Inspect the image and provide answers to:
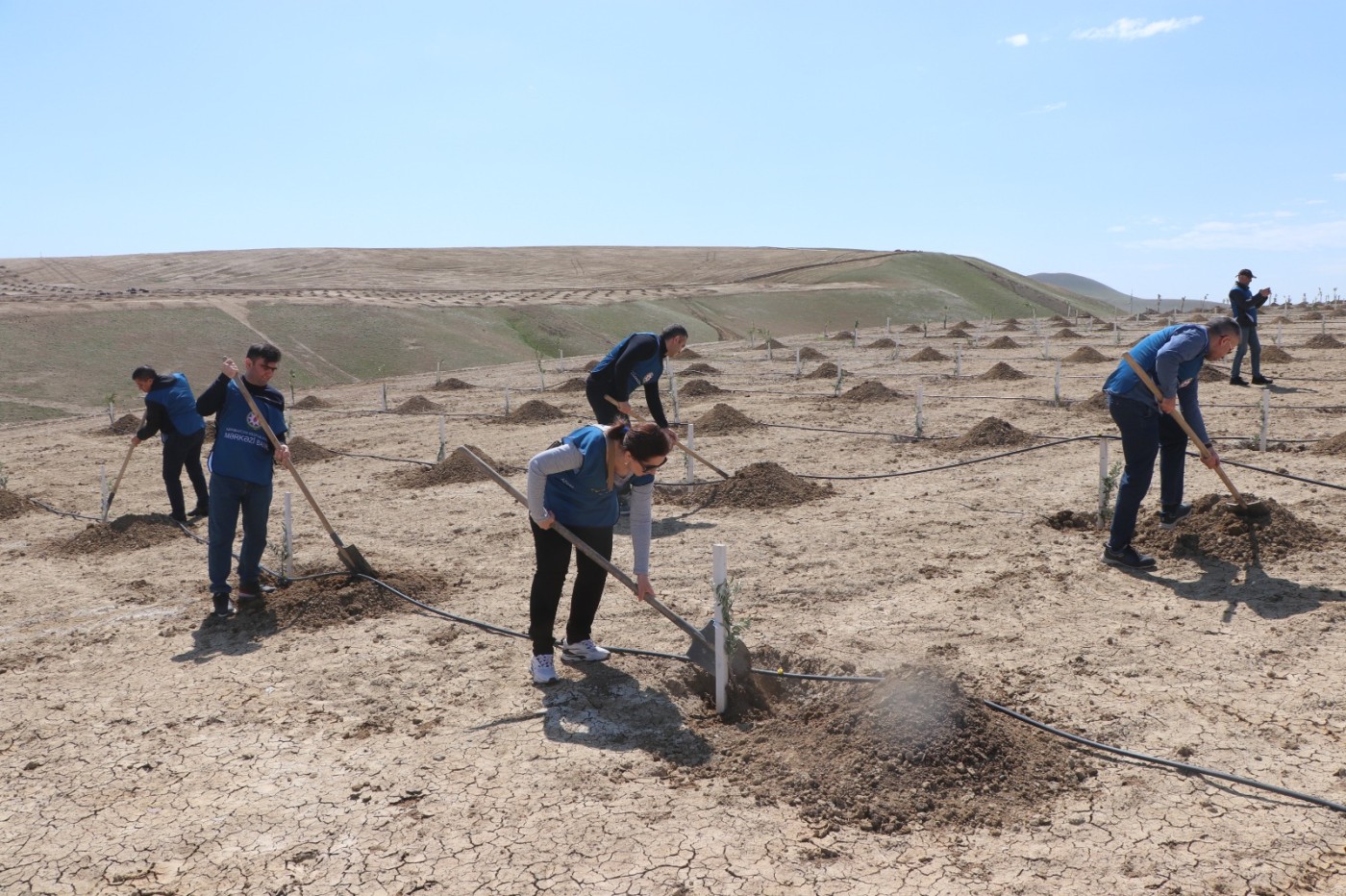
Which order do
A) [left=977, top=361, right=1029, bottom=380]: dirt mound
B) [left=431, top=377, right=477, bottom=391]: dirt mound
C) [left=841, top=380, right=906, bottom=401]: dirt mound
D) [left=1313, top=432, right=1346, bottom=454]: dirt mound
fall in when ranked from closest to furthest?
[left=1313, top=432, right=1346, bottom=454]: dirt mound
[left=841, top=380, right=906, bottom=401]: dirt mound
[left=977, top=361, right=1029, bottom=380]: dirt mound
[left=431, top=377, right=477, bottom=391]: dirt mound

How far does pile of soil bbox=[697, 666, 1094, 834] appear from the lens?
394 centimetres

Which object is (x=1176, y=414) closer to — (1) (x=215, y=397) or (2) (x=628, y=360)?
(2) (x=628, y=360)

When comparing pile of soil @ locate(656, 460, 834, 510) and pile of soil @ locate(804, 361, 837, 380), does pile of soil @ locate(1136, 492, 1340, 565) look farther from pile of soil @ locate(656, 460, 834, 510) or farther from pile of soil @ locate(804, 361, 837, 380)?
pile of soil @ locate(804, 361, 837, 380)

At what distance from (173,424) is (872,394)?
1124 cm

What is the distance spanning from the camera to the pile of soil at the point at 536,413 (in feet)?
53.5

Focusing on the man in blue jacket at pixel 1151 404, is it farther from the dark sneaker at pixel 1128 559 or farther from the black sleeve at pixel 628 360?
the black sleeve at pixel 628 360

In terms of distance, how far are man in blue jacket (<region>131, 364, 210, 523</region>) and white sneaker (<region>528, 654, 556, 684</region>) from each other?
5.45 m

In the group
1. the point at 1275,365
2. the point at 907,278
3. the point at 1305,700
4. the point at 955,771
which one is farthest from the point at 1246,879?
the point at 907,278

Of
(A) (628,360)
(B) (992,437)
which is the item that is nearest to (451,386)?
(B) (992,437)

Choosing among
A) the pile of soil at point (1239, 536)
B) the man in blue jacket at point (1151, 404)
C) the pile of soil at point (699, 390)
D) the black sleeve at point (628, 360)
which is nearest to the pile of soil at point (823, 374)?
the pile of soil at point (699, 390)

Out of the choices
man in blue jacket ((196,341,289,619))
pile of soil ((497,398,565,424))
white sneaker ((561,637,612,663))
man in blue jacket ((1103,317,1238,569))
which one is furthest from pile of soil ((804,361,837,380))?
white sneaker ((561,637,612,663))

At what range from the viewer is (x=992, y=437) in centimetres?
1186

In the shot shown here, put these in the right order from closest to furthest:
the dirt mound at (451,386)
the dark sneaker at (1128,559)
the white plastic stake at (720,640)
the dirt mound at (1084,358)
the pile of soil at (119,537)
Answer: the white plastic stake at (720,640)
the dark sneaker at (1128,559)
the pile of soil at (119,537)
the dirt mound at (1084,358)
the dirt mound at (451,386)

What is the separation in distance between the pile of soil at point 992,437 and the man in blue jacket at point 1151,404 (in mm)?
4577
